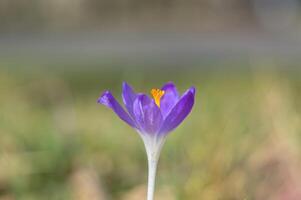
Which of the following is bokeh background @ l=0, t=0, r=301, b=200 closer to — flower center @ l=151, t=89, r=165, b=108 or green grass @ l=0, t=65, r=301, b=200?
green grass @ l=0, t=65, r=301, b=200

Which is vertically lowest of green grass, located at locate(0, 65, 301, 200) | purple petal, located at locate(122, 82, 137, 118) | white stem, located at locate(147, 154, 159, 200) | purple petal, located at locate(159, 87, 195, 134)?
white stem, located at locate(147, 154, 159, 200)

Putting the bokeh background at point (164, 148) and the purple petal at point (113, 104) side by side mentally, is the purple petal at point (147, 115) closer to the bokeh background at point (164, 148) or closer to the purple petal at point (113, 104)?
the purple petal at point (113, 104)

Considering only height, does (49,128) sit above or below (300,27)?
below

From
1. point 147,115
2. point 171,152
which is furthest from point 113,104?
point 171,152

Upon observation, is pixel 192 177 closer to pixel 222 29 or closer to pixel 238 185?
pixel 238 185

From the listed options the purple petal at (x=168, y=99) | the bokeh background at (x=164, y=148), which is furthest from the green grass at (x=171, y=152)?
the purple petal at (x=168, y=99)

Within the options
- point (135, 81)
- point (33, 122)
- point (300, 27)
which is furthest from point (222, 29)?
point (33, 122)

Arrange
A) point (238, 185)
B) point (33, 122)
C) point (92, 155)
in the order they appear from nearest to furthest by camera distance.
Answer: point (238, 185)
point (92, 155)
point (33, 122)

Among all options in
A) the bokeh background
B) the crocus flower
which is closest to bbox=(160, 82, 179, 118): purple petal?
the crocus flower
